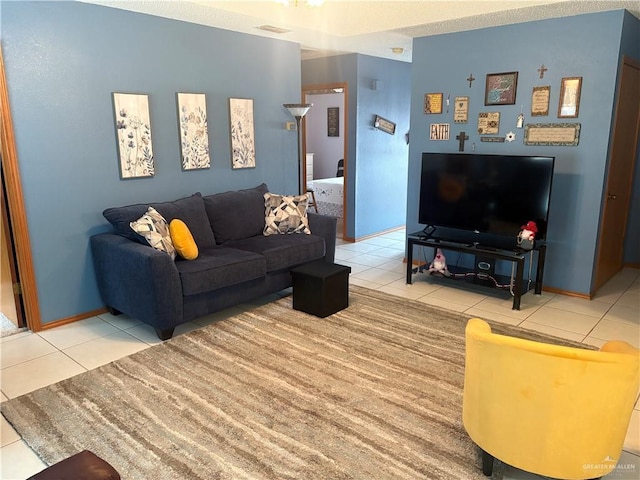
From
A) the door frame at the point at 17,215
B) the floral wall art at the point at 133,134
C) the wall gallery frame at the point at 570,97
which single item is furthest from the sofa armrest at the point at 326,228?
the door frame at the point at 17,215

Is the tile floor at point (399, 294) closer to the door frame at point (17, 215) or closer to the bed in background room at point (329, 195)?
the door frame at point (17, 215)

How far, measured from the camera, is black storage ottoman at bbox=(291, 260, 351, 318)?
3.85 m

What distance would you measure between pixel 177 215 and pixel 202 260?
0.57m

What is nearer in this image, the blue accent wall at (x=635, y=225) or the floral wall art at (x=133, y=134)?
the floral wall art at (x=133, y=134)

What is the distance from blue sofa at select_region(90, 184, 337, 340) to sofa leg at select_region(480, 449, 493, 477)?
2.22 metres

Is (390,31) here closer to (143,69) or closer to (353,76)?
(353,76)

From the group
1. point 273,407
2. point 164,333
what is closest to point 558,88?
point 273,407

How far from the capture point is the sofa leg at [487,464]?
2.11m

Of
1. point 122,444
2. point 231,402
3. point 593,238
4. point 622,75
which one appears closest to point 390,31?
point 622,75

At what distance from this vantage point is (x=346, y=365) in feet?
10.3

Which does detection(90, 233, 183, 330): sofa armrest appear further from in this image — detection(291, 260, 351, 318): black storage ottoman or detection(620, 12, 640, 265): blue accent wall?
detection(620, 12, 640, 265): blue accent wall

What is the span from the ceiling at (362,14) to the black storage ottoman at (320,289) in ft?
6.93

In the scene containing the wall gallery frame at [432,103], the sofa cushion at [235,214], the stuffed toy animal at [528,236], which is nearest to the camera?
the stuffed toy animal at [528,236]

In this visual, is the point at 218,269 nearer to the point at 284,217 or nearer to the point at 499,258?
the point at 284,217
